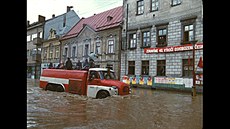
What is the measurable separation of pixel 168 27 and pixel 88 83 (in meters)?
12.9

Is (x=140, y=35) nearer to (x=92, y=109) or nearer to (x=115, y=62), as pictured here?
(x=115, y=62)

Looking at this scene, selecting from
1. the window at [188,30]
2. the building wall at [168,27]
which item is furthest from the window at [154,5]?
the window at [188,30]

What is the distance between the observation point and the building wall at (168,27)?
21594mm

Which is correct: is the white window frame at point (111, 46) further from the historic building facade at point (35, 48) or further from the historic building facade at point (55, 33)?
the historic building facade at point (35, 48)

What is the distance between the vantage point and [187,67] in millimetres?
21609

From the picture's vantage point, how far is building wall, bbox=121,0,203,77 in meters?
21.6

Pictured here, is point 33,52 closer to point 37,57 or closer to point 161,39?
point 37,57

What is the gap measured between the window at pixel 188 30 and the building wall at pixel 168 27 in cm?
30

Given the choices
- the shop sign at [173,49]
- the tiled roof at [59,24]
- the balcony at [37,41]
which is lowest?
the shop sign at [173,49]

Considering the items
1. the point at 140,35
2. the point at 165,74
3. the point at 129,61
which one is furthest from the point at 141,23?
the point at 165,74

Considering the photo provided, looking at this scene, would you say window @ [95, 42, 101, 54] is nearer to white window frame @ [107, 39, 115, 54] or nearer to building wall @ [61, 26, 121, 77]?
building wall @ [61, 26, 121, 77]

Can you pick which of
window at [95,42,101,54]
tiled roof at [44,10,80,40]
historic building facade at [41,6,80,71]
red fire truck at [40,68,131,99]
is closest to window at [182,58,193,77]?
red fire truck at [40,68,131,99]
